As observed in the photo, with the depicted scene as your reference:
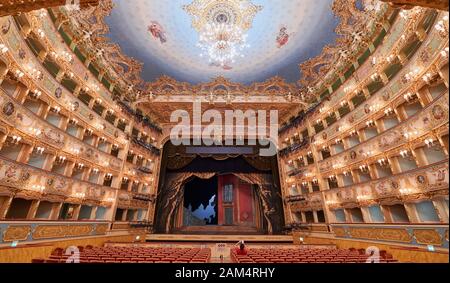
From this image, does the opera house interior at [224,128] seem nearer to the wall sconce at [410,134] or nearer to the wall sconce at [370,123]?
the wall sconce at [410,134]

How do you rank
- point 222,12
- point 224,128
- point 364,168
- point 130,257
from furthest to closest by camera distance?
point 224,128, point 222,12, point 364,168, point 130,257

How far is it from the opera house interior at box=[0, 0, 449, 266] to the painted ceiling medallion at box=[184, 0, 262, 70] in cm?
9

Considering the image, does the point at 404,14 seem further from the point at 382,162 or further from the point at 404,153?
the point at 382,162

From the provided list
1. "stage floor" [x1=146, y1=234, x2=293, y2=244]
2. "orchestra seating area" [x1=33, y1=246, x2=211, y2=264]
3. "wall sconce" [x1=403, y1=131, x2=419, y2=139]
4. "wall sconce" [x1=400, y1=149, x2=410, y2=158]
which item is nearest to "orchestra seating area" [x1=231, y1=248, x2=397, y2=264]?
"orchestra seating area" [x1=33, y1=246, x2=211, y2=264]

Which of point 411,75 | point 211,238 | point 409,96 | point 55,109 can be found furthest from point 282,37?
point 211,238

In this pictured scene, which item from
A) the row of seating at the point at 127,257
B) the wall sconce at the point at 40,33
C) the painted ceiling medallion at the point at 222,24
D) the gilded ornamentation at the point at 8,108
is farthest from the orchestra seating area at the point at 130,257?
the painted ceiling medallion at the point at 222,24

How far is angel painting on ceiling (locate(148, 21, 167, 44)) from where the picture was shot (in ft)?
45.5

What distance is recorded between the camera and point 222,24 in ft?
46.3

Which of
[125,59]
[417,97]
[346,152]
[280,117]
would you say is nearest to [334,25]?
[417,97]

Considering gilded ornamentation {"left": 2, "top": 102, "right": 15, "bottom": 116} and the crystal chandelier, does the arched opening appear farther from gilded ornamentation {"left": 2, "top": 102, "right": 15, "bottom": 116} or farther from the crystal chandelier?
gilded ornamentation {"left": 2, "top": 102, "right": 15, "bottom": 116}

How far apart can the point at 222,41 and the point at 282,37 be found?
14.2ft

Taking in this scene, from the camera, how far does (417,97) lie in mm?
9422

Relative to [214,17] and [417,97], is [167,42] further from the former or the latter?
[417,97]

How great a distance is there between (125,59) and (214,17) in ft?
24.7
